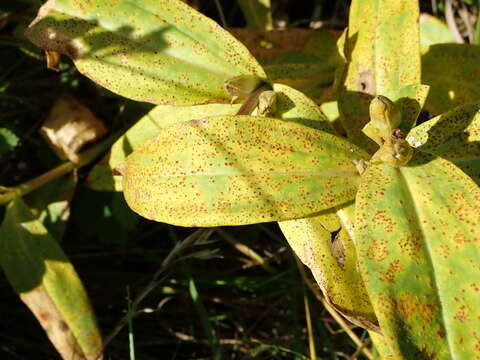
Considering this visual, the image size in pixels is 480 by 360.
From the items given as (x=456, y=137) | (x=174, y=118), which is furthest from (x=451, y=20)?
(x=174, y=118)

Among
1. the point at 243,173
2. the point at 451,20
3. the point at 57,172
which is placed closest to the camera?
the point at 243,173

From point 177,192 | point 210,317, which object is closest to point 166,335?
point 210,317

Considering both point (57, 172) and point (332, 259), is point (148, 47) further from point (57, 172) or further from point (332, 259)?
point (332, 259)

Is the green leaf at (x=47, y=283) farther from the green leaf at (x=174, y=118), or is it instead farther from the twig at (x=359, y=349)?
the twig at (x=359, y=349)

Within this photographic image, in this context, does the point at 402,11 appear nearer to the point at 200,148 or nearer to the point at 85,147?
Answer: the point at 200,148

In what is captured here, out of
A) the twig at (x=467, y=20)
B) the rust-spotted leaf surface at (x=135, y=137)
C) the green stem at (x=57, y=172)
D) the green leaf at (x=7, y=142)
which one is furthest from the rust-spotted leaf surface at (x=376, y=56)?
the green leaf at (x=7, y=142)

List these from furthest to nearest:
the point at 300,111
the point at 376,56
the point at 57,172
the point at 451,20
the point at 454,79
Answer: the point at 451,20
the point at 57,172
the point at 454,79
the point at 376,56
the point at 300,111

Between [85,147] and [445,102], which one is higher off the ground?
[445,102]

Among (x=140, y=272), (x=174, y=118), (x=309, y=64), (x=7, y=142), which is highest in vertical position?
(x=309, y=64)
